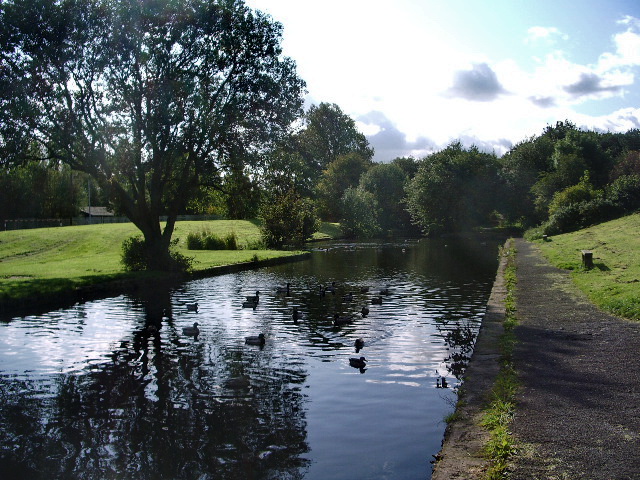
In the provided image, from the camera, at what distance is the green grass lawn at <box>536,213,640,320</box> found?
50.5 ft

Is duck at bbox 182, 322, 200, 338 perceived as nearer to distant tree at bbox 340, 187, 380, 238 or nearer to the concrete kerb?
the concrete kerb

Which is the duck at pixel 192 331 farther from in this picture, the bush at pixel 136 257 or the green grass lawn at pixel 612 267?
the bush at pixel 136 257

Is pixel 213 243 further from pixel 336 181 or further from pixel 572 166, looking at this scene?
pixel 336 181

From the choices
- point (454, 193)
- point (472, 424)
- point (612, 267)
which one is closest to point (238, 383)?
point (472, 424)

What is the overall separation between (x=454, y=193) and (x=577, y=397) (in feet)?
246

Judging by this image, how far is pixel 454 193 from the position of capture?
3187 inches

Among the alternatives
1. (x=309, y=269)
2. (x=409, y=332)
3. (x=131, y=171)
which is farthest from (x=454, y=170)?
(x=409, y=332)

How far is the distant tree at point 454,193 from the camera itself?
265 ft

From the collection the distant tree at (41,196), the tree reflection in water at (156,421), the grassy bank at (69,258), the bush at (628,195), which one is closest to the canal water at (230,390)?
the tree reflection in water at (156,421)

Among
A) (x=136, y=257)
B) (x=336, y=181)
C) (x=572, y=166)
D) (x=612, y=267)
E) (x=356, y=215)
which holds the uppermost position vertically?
(x=336, y=181)

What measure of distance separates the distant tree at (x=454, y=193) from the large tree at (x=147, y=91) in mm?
53488

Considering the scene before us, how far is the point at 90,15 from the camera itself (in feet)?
82.2

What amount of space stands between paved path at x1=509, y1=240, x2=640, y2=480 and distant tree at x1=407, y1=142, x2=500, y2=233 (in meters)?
66.6

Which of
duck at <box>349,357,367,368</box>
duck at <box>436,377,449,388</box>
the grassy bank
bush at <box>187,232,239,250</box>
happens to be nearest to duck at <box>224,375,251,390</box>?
duck at <box>349,357,367,368</box>
